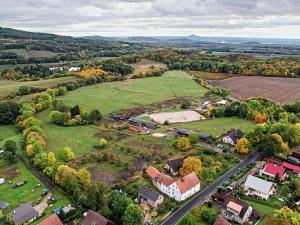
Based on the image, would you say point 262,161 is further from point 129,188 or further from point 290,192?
point 129,188

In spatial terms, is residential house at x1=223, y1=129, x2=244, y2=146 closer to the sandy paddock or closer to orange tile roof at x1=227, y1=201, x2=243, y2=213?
the sandy paddock

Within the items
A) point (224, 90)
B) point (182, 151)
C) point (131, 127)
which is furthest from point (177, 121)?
point (224, 90)

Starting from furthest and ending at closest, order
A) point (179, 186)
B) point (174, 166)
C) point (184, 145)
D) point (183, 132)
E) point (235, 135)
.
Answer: point (183, 132), point (235, 135), point (184, 145), point (174, 166), point (179, 186)

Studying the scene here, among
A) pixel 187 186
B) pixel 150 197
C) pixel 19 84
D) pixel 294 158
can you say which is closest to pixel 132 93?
pixel 19 84

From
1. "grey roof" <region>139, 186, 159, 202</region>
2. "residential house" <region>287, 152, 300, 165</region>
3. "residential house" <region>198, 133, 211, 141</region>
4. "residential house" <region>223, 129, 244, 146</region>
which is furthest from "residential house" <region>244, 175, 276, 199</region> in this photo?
"residential house" <region>198, 133, 211, 141</region>

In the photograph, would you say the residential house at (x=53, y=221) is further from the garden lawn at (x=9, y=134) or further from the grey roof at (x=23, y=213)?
the garden lawn at (x=9, y=134)

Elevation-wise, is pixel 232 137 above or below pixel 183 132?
above

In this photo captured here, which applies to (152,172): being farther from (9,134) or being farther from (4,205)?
(9,134)

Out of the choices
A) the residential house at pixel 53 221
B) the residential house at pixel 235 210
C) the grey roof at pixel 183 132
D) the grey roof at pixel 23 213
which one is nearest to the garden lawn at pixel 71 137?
the grey roof at pixel 183 132
